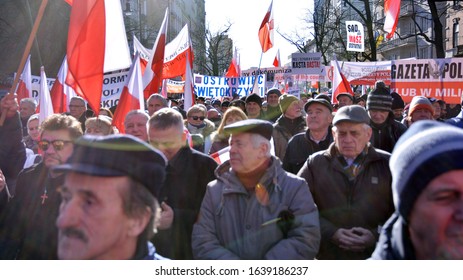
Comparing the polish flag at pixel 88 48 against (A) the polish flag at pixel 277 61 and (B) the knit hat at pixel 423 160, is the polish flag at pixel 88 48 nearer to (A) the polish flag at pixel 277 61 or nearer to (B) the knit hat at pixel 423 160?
(B) the knit hat at pixel 423 160

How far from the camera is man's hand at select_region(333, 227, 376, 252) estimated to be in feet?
10.8

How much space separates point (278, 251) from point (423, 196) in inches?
53.7

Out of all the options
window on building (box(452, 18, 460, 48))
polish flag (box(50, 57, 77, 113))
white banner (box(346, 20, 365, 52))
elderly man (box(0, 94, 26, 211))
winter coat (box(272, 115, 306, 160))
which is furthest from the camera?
window on building (box(452, 18, 460, 48))

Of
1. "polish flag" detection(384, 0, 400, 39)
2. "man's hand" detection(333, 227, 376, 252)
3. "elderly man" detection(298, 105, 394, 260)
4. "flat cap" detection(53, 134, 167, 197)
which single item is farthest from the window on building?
"flat cap" detection(53, 134, 167, 197)

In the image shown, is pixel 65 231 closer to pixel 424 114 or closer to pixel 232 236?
pixel 232 236

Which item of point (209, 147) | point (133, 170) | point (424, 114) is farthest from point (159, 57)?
point (133, 170)

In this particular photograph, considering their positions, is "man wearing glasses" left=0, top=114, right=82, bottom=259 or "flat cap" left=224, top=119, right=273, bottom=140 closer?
"man wearing glasses" left=0, top=114, right=82, bottom=259

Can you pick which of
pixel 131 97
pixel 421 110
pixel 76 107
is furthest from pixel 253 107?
pixel 131 97

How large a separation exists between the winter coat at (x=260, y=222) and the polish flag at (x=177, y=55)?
23.9ft

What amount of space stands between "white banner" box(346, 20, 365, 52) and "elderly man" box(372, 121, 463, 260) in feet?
65.1

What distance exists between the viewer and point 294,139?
16.1ft

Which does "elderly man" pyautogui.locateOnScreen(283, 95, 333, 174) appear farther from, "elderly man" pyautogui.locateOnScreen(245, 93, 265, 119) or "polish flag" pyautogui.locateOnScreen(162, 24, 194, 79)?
A: "polish flag" pyautogui.locateOnScreen(162, 24, 194, 79)

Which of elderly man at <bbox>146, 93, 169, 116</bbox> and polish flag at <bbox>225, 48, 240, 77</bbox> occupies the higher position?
polish flag at <bbox>225, 48, 240, 77</bbox>

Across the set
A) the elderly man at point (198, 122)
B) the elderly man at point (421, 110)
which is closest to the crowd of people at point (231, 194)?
the elderly man at point (421, 110)
